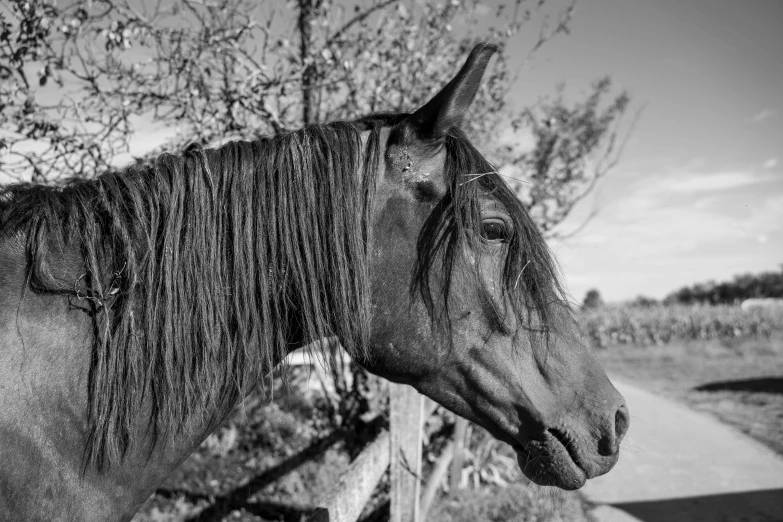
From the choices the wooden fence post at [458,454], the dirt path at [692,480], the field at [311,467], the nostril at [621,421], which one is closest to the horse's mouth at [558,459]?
the nostril at [621,421]

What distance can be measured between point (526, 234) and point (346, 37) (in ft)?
12.8

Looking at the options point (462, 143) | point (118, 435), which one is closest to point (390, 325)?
point (462, 143)

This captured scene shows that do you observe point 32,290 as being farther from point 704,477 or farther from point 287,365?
point 704,477

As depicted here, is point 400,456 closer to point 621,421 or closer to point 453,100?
point 621,421

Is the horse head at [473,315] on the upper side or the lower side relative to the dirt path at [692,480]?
upper

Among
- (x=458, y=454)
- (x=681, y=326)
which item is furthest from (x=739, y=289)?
(x=458, y=454)

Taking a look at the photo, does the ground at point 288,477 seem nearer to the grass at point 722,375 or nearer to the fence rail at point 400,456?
the grass at point 722,375

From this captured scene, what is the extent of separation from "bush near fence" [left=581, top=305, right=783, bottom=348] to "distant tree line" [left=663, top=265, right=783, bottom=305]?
96.7ft

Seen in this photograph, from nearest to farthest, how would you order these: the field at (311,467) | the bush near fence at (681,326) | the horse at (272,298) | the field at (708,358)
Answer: the horse at (272,298) → the field at (311,467) → the field at (708,358) → the bush near fence at (681,326)

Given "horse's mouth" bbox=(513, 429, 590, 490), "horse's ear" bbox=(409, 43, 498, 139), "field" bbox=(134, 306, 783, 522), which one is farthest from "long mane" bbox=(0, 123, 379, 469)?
"horse's mouth" bbox=(513, 429, 590, 490)

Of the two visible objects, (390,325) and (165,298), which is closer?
(165,298)

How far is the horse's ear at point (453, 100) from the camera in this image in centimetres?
157

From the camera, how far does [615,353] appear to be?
22422 mm

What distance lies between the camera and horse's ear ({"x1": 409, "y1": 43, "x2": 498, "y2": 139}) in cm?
157
